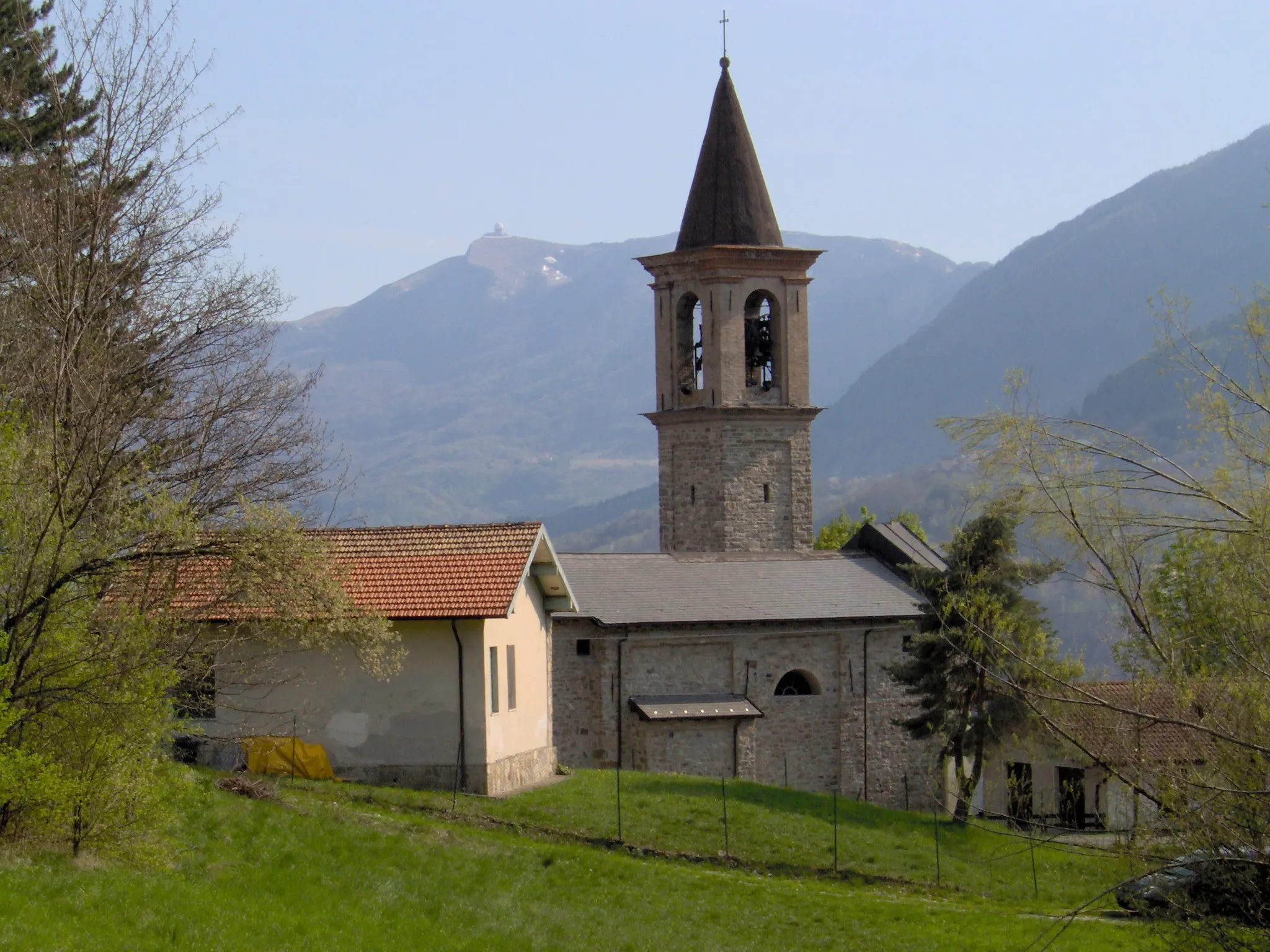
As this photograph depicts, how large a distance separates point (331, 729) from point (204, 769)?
7.83ft

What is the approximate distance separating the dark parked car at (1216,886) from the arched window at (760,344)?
32.0m

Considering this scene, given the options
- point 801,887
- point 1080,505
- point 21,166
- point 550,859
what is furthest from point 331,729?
point 1080,505

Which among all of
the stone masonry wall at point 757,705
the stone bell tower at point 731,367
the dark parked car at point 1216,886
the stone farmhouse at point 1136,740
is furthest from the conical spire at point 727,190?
the dark parked car at point 1216,886

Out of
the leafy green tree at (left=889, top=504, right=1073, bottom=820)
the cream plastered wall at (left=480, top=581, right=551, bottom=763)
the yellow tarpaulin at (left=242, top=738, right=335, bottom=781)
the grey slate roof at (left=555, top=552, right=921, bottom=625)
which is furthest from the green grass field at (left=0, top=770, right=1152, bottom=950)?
the grey slate roof at (left=555, top=552, right=921, bottom=625)

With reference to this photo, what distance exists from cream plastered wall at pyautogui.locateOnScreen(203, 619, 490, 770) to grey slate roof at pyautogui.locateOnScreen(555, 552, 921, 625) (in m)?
7.35

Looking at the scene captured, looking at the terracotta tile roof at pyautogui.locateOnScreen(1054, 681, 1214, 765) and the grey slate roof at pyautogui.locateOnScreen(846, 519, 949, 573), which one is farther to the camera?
the grey slate roof at pyautogui.locateOnScreen(846, 519, 949, 573)

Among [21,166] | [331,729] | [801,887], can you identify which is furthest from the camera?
[331,729]

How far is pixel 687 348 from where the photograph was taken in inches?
1703

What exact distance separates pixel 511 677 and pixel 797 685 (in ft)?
32.8

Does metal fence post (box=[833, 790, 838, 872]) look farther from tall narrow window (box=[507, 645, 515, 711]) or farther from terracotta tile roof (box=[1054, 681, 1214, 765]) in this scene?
terracotta tile roof (box=[1054, 681, 1214, 765])

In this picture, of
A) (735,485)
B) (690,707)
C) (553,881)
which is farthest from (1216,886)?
(735,485)

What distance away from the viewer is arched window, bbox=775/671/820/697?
35.0m

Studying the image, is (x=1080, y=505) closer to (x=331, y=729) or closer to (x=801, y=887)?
(x=801, y=887)

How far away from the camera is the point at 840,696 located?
116 ft
